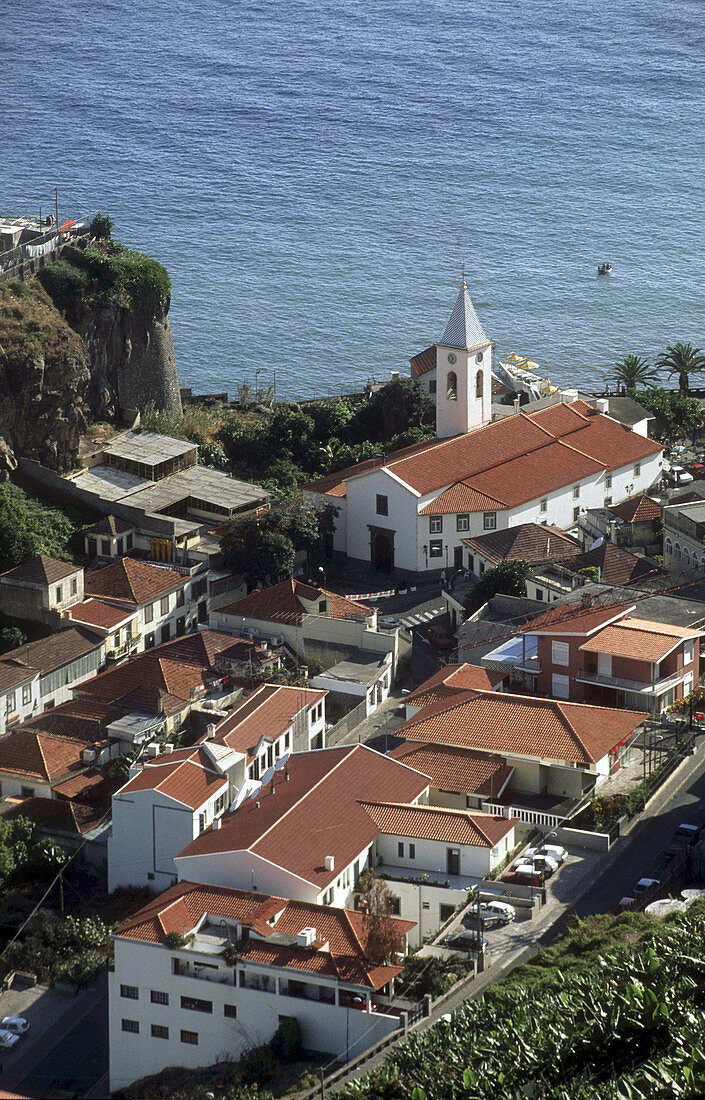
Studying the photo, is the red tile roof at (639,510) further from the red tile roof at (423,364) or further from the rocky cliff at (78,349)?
the rocky cliff at (78,349)

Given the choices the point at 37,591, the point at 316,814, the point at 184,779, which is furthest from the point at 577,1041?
the point at 37,591

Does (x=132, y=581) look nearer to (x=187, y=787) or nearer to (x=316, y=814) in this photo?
(x=187, y=787)

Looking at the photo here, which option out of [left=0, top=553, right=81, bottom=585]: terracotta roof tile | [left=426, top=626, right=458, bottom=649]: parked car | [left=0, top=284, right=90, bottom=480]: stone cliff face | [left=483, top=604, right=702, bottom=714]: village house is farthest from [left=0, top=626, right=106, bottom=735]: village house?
[left=483, top=604, right=702, bottom=714]: village house

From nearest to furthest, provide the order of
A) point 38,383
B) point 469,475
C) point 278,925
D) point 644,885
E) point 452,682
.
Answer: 1. point 278,925
2. point 644,885
3. point 452,682
4. point 38,383
5. point 469,475

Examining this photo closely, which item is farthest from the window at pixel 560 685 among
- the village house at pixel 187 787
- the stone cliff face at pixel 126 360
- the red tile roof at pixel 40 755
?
the stone cliff face at pixel 126 360

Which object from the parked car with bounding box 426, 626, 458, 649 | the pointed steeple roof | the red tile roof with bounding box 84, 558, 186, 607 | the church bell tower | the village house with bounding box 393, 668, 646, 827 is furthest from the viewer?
the church bell tower

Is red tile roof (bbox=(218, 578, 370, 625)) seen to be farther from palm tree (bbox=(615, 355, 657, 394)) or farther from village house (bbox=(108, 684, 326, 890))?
palm tree (bbox=(615, 355, 657, 394))
